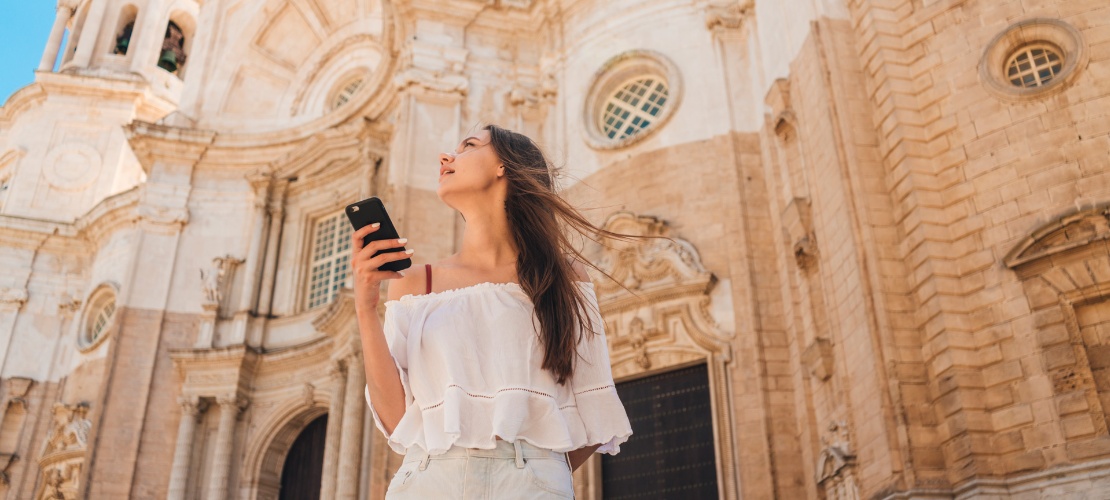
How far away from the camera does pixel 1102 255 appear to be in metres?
10.2

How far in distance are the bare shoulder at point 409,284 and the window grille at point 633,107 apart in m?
15.3

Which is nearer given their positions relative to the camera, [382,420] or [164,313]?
[382,420]

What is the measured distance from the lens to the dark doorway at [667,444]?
15.1 m

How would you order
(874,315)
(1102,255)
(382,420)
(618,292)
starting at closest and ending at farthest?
(382,420), (1102,255), (874,315), (618,292)

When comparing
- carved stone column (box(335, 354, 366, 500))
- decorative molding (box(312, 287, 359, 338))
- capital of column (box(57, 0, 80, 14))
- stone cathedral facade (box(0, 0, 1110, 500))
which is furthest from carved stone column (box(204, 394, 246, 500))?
capital of column (box(57, 0, 80, 14))

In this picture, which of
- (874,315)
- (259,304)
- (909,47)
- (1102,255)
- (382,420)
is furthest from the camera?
(259,304)

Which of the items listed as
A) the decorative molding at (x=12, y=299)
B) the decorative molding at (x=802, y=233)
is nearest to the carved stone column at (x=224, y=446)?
the decorative molding at (x=12, y=299)

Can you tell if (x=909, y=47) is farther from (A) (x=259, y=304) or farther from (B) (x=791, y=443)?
(A) (x=259, y=304)

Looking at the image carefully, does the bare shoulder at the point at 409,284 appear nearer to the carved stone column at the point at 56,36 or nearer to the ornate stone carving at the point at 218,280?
the ornate stone carving at the point at 218,280

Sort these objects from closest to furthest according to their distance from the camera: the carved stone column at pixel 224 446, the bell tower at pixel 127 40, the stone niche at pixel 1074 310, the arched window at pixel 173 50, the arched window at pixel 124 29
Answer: the stone niche at pixel 1074 310, the carved stone column at pixel 224 446, the bell tower at pixel 127 40, the arched window at pixel 124 29, the arched window at pixel 173 50

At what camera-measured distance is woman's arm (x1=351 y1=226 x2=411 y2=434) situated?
2.87m

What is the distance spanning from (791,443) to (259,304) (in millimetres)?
12993

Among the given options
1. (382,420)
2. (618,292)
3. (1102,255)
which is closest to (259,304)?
(618,292)

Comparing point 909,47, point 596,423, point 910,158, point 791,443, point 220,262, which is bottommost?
point 596,423
